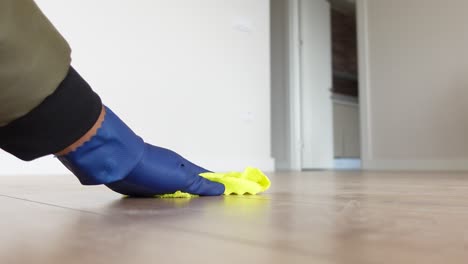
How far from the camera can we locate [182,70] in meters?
3.11

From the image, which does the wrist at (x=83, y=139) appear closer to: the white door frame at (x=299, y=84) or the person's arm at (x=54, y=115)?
the person's arm at (x=54, y=115)

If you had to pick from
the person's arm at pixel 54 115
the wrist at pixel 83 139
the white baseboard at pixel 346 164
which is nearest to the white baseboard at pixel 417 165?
the white baseboard at pixel 346 164

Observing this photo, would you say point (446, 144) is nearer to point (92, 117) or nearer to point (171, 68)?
point (171, 68)

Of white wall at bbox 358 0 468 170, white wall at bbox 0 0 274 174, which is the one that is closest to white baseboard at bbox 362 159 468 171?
white wall at bbox 358 0 468 170

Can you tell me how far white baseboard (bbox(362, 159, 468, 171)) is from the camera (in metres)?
3.65

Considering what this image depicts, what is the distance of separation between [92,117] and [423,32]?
152 inches

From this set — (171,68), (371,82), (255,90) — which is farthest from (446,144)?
(171,68)

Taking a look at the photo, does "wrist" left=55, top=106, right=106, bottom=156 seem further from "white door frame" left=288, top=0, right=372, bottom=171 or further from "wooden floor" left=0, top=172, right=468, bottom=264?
"white door frame" left=288, top=0, right=372, bottom=171

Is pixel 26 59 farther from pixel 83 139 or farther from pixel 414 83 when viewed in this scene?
pixel 414 83

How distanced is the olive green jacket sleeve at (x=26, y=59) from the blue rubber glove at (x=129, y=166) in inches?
5.2

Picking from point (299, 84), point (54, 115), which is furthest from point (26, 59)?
point (299, 84)

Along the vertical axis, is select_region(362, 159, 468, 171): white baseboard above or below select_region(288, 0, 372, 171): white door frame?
below

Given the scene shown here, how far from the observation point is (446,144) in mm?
3766

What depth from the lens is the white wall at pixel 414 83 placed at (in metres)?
3.70
